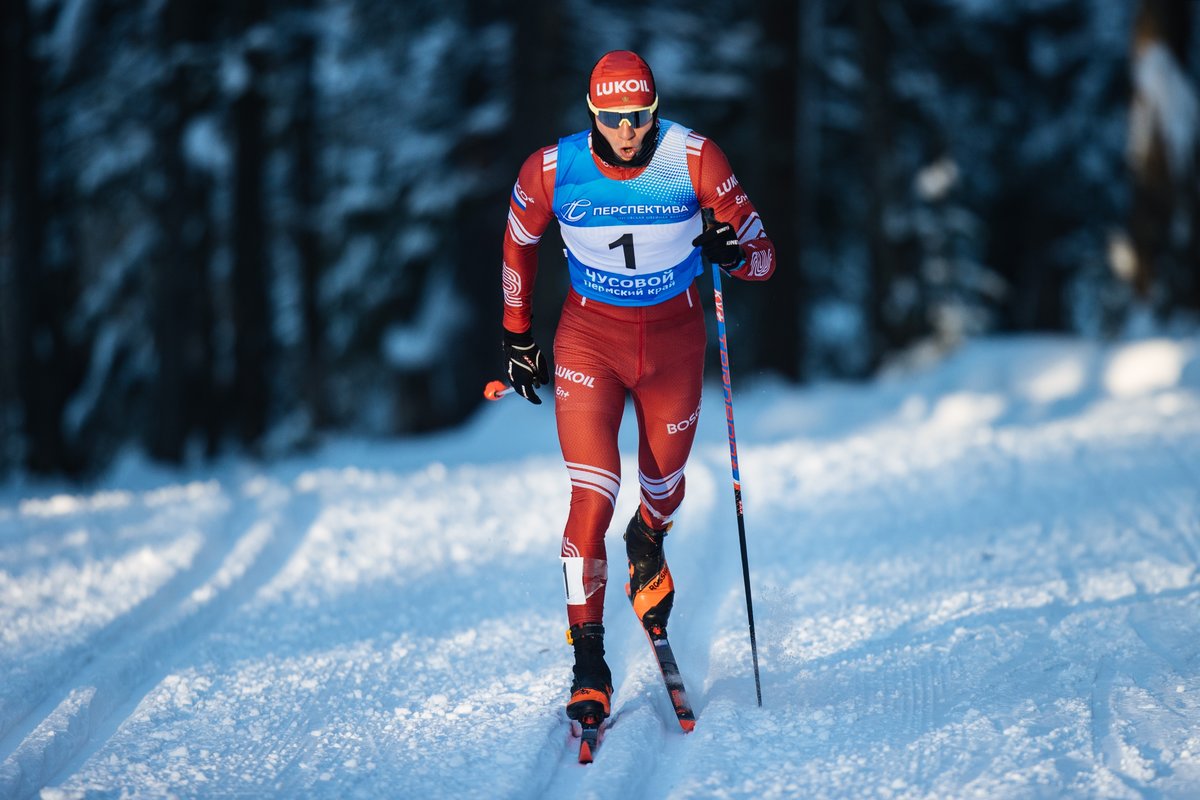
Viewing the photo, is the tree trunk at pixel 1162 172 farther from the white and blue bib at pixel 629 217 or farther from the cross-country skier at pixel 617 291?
the white and blue bib at pixel 629 217

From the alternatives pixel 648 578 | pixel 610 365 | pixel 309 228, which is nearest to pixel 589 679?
pixel 648 578

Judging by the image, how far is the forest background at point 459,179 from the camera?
13500 mm

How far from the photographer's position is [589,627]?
171 inches

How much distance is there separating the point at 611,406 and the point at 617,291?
0.45 metres

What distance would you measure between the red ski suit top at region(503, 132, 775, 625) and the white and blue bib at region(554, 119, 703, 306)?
1.7 inches

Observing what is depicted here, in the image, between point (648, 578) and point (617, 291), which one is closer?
point (617, 291)

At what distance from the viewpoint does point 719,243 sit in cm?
424

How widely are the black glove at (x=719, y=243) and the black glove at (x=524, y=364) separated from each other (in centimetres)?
81

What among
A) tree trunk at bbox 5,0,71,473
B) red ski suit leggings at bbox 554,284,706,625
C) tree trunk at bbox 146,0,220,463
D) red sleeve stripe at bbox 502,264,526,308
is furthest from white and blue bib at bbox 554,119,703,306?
tree trunk at bbox 5,0,71,473

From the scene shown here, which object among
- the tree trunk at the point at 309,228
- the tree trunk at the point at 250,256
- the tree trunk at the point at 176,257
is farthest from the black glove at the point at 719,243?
the tree trunk at the point at 309,228

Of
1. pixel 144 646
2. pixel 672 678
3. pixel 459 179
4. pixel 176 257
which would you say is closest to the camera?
pixel 672 678

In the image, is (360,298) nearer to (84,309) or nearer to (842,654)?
(84,309)

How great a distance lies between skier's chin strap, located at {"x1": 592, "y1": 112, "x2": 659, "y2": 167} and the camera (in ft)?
14.1

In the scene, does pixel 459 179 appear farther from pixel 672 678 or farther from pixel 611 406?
pixel 672 678
